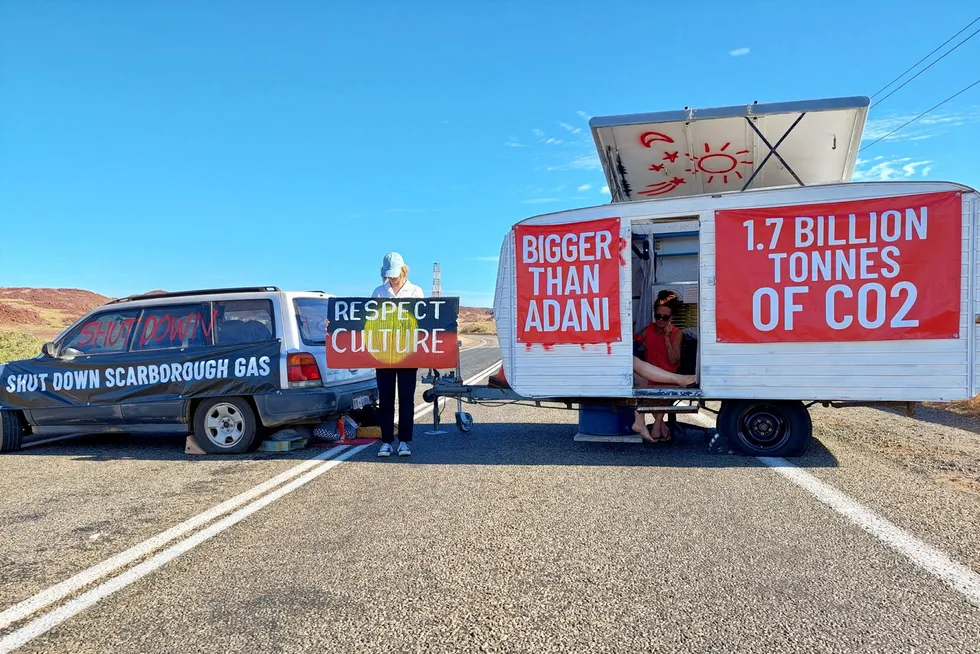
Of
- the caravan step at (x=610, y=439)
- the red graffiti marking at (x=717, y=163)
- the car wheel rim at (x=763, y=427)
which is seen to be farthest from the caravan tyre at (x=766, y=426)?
the red graffiti marking at (x=717, y=163)

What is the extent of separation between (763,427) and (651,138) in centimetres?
338

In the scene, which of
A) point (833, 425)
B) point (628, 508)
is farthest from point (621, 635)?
point (833, 425)

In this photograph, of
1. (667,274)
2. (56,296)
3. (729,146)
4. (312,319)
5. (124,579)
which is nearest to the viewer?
(124,579)

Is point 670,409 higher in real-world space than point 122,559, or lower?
higher

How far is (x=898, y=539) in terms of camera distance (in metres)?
4.11

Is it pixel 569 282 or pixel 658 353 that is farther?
pixel 658 353

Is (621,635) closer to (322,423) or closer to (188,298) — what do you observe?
(322,423)

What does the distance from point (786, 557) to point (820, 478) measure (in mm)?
2199

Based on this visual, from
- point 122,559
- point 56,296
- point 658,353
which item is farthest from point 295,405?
point 56,296

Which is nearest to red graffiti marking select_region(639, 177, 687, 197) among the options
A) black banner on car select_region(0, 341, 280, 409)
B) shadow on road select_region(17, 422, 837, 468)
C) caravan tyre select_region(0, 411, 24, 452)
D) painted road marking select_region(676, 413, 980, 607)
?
shadow on road select_region(17, 422, 837, 468)

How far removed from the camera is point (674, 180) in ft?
29.6

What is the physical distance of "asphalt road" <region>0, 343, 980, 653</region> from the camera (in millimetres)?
2980

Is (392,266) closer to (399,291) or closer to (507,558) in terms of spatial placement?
(399,291)

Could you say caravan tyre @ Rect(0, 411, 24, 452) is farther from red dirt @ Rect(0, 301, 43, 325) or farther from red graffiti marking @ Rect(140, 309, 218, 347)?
red dirt @ Rect(0, 301, 43, 325)
